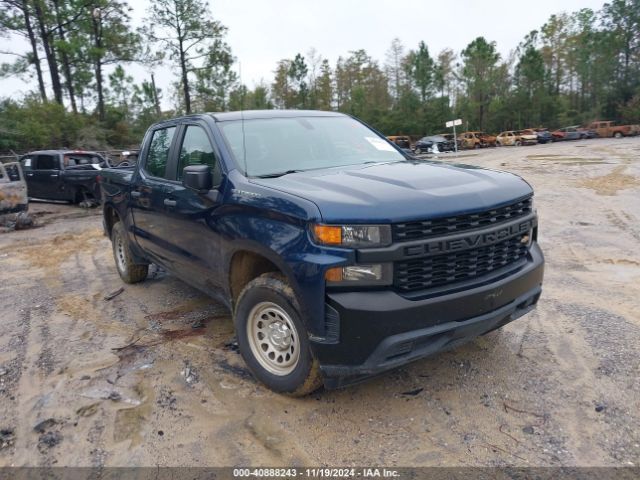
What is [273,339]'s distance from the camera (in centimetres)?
341

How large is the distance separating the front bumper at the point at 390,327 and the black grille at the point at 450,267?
0.09 metres

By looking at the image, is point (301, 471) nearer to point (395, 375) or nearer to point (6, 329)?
point (395, 375)

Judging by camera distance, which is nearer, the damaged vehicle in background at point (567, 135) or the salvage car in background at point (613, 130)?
the salvage car in background at point (613, 130)

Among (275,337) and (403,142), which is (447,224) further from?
(403,142)

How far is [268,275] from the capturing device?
129 inches

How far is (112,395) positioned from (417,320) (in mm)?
2256

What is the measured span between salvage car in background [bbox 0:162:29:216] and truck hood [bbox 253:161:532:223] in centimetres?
1035

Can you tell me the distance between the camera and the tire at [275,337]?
3086mm

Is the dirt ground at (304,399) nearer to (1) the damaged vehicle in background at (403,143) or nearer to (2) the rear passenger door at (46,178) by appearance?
(1) the damaged vehicle in background at (403,143)

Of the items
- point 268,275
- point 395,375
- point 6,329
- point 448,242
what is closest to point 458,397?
point 395,375

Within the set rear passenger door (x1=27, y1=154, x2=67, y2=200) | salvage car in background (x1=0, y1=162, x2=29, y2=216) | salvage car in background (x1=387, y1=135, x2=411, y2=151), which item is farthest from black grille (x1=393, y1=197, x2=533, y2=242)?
rear passenger door (x1=27, y1=154, x2=67, y2=200)

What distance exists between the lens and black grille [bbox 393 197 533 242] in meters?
2.80

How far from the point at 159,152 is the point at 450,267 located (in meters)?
3.20

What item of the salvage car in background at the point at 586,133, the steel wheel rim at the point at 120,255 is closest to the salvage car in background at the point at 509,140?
the salvage car in background at the point at 586,133
